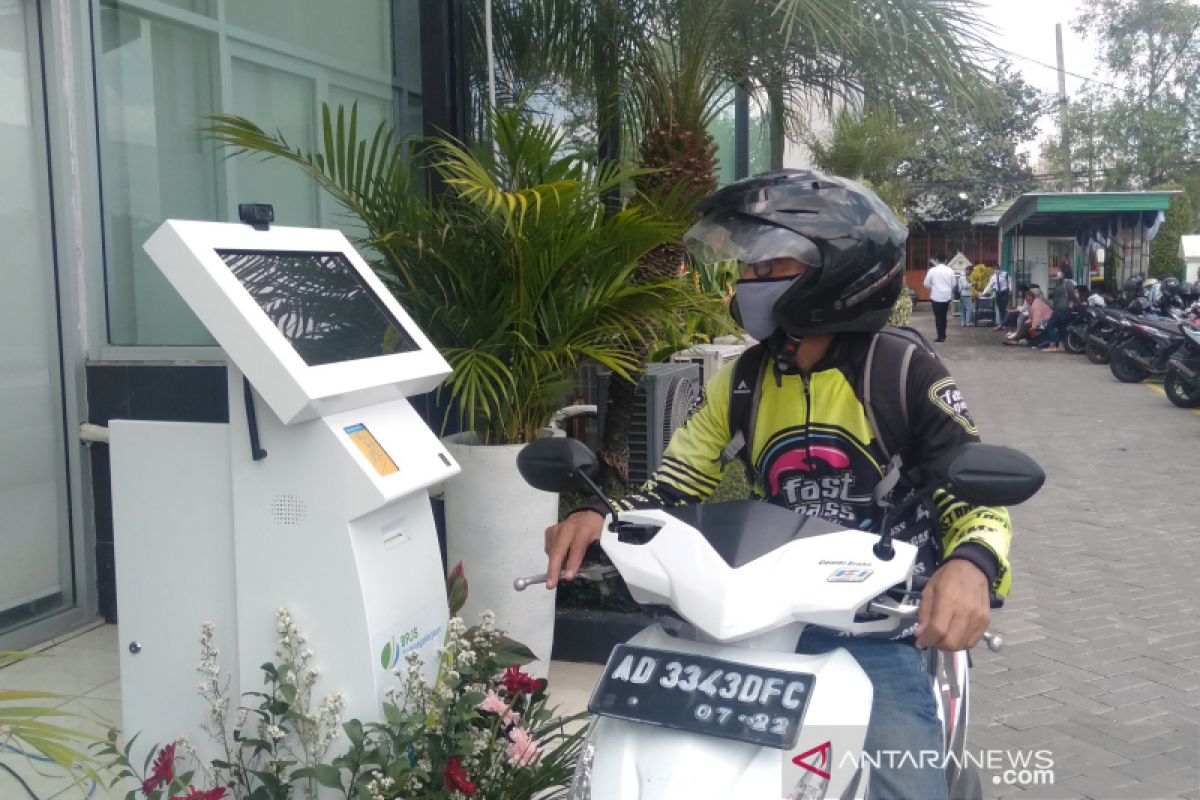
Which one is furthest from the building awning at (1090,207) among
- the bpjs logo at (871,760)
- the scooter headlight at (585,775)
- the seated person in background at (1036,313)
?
the scooter headlight at (585,775)

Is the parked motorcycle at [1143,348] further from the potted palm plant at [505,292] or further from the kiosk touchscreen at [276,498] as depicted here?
the kiosk touchscreen at [276,498]

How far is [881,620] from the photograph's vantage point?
6.19ft

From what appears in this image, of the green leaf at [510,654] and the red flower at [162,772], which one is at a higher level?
the green leaf at [510,654]

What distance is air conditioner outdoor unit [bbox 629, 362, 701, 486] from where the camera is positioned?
20.0ft

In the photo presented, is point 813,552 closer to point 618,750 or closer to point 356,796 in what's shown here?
point 618,750

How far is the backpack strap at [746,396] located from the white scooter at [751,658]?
2.20ft

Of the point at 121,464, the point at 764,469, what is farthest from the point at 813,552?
the point at 121,464

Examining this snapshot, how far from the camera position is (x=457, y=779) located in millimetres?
2518

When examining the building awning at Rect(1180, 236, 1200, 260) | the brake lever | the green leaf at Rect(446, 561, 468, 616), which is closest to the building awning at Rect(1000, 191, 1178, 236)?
the building awning at Rect(1180, 236, 1200, 260)

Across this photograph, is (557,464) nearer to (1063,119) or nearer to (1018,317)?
(1018,317)

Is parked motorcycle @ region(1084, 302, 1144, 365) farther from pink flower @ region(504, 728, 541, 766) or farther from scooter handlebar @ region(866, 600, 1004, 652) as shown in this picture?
scooter handlebar @ region(866, 600, 1004, 652)

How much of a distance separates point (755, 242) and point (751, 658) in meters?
0.83

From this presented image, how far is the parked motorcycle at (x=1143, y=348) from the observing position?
50.7 ft

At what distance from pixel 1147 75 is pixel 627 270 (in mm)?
41901
